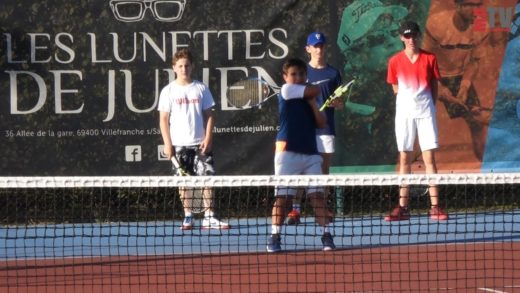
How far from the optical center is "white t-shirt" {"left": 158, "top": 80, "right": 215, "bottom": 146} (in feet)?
31.8

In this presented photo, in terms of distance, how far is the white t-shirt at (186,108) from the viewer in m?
9.70

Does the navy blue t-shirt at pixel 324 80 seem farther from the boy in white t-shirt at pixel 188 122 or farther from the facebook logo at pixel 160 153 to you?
the facebook logo at pixel 160 153

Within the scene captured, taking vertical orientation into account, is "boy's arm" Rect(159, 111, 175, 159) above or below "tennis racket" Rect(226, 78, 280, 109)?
below

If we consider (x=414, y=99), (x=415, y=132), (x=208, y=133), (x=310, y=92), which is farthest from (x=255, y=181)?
(x=415, y=132)

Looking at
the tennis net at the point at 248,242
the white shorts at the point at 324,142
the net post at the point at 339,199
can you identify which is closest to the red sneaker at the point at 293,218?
the tennis net at the point at 248,242

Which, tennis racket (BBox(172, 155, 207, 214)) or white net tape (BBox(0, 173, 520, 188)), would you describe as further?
tennis racket (BBox(172, 155, 207, 214))

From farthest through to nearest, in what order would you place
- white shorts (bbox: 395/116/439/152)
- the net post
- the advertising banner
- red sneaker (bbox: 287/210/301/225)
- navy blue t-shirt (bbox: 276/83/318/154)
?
the net post, the advertising banner, white shorts (bbox: 395/116/439/152), red sneaker (bbox: 287/210/301/225), navy blue t-shirt (bbox: 276/83/318/154)

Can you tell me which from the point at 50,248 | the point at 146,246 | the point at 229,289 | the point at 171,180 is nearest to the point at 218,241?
the point at 146,246

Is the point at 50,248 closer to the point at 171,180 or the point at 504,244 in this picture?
the point at 171,180

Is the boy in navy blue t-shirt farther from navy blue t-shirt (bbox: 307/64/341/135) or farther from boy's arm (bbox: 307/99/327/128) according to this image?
navy blue t-shirt (bbox: 307/64/341/135)

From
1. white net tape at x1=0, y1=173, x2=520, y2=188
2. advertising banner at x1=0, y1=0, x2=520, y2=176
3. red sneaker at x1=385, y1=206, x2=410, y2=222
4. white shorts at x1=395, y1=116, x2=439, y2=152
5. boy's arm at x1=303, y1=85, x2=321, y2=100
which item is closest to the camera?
white net tape at x1=0, y1=173, x2=520, y2=188

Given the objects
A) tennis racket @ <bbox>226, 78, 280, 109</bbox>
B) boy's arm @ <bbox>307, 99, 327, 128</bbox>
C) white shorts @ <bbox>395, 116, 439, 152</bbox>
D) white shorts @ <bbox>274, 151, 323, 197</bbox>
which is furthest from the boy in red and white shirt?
boy's arm @ <bbox>307, 99, 327, 128</bbox>

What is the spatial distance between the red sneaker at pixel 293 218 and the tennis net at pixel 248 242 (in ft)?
0.29

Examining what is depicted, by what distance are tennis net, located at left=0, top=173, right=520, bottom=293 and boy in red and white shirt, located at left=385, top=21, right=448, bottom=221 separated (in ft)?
1.61
